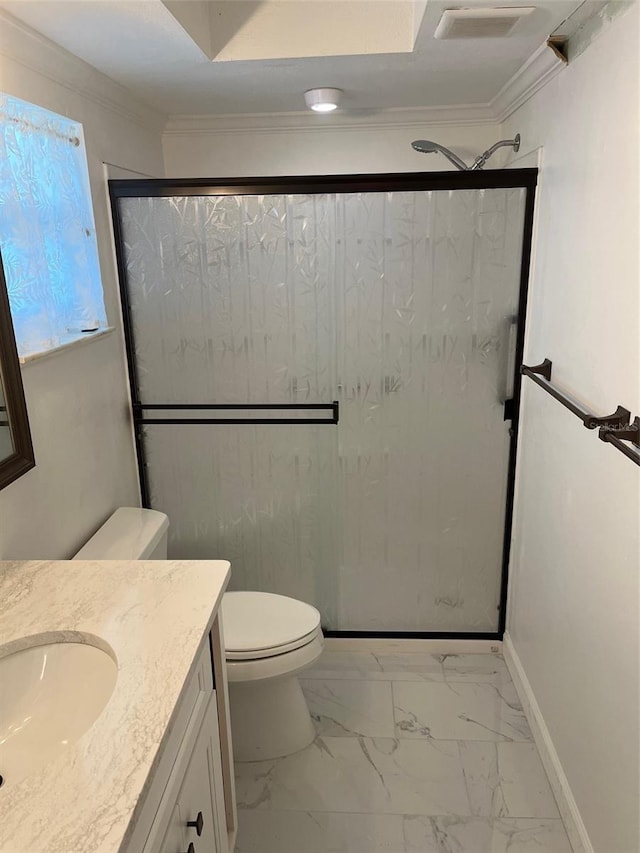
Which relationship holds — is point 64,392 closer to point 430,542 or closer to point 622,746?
point 430,542

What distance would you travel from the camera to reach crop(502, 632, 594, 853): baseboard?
1.61m

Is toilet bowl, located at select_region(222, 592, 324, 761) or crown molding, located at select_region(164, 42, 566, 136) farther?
crown molding, located at select_region(164, 42, 566, 136)

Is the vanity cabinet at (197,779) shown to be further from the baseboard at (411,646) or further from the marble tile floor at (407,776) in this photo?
the baseboard at (411,646)

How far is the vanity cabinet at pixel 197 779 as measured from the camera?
0.93 m

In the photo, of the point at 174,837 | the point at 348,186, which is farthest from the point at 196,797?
the point at 348,186

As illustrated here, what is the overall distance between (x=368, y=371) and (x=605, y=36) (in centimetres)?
115

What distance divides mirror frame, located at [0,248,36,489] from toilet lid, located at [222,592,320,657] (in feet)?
2.64

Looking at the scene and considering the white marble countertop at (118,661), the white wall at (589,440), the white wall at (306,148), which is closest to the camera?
the white marble countertop at (118,661)

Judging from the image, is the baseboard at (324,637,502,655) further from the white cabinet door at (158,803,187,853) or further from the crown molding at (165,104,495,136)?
the crown molding at (165,104,495,136)

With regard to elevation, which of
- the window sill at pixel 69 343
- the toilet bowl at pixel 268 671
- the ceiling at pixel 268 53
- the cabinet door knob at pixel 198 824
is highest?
the ceiling at pixel 268 53

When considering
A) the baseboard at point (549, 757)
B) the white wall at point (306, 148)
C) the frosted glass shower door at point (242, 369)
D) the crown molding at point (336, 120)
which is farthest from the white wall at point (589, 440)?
the frosted glass shower door at point (242, 369)

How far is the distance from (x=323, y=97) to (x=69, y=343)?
1.14m

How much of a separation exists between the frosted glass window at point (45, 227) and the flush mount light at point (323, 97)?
2.45 feet

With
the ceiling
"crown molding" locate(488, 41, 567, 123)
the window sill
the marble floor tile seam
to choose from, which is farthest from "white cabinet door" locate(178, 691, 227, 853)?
"crown molding" locate(488, 41, 567, 123)
